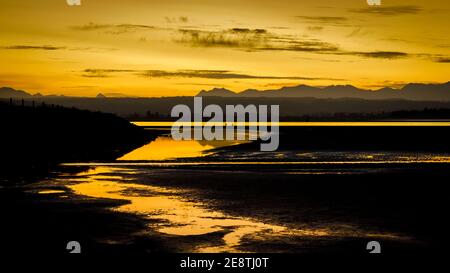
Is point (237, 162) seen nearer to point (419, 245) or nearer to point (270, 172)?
point (270, 172)

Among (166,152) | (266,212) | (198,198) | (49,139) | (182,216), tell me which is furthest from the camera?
→ (49,139)

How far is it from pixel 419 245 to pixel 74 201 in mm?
11704

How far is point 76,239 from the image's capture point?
14789 millimetres

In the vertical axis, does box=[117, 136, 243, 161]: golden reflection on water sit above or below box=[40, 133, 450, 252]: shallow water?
below

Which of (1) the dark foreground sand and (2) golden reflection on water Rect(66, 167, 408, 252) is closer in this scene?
(1) the dark foreground sand

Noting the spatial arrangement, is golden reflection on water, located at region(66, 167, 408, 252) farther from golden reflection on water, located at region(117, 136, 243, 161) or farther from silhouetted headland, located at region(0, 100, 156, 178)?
golden reflection on water, located at region(117, 136, 243, 161)

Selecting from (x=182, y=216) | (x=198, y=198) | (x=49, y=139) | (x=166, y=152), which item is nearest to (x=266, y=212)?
(x=182, y=216)

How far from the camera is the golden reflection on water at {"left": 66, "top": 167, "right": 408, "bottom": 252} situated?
15.5 m

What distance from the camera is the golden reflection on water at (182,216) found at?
15.5 meters

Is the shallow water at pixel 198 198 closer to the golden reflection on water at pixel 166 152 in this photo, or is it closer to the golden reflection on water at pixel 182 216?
the golden reflection on water at pixel 182 216

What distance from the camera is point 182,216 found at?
1823 centimetres

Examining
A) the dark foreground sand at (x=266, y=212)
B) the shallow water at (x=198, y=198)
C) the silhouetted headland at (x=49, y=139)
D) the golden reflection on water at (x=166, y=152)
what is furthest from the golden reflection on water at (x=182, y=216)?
the golden reflection on water at (x=166, y=152)

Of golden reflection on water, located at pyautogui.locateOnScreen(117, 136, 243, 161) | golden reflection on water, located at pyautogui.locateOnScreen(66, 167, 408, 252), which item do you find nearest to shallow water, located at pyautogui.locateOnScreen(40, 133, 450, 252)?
golden reflection on water, located at pyautogui.locateOnScreen(66, 167, 408, 252)

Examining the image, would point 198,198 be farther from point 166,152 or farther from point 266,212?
point 166,152
